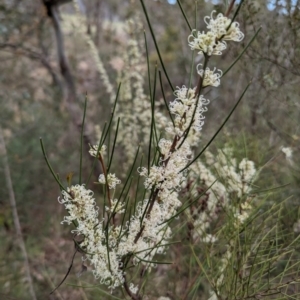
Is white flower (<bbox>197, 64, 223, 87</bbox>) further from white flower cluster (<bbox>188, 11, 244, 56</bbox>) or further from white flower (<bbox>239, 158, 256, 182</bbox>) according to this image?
white flower (<bbox>239, 158, 256, 182</bbox>)

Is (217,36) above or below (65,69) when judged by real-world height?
below

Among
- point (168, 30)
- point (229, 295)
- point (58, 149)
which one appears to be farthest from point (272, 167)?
point (168, 30)

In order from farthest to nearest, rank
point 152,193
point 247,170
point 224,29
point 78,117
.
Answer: point 78,117
point 247,170
point 152,193
point 224,29

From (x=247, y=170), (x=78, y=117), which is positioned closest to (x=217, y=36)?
(x=247, y=170)

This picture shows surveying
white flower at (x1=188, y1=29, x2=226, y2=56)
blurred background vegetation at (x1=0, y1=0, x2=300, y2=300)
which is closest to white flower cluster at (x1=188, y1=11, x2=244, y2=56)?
white flower at (x1=188, y1=29, x2=226, y2=56)

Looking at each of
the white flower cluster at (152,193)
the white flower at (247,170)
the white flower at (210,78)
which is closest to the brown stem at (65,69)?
the white flower at (247,170)

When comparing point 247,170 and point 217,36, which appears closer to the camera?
point 217,36

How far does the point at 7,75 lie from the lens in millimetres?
3953

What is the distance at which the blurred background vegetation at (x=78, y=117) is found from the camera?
1.31m

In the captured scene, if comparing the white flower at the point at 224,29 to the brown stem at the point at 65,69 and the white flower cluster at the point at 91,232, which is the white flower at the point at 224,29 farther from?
the brown stem at the point at 65,69

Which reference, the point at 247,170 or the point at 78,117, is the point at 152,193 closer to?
the point at 247,170

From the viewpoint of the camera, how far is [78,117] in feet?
7.82

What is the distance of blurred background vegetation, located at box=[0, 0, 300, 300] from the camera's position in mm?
1311

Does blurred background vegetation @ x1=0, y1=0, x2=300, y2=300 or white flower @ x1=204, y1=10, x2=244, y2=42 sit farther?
blurred background vegetation @ x1=0, y1=0, x2=300, y2=300
